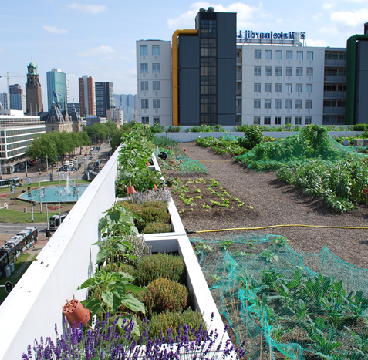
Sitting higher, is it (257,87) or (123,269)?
(257,87)

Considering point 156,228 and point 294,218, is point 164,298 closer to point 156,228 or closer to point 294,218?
point 156,228

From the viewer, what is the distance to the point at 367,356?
129 inches

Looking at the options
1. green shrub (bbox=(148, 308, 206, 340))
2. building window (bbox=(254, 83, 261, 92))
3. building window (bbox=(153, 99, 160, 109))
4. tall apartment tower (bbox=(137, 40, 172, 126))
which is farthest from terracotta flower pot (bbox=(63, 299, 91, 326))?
building window (bbox=(254, 83, 261, 92))

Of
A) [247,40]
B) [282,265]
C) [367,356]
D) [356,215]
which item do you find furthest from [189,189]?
[247,40]

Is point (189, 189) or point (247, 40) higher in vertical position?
point (247, 40)

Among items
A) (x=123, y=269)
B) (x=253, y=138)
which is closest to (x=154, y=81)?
(x=253, y=138)

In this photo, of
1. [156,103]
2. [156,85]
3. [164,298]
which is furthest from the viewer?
[156,103]

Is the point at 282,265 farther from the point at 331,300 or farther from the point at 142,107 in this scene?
the point at 142,107

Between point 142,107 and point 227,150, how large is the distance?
3183 centimetres

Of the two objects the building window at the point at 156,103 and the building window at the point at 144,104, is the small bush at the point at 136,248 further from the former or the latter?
the building window at the point at 156,103

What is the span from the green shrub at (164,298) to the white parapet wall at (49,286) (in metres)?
0.69

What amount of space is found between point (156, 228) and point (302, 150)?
11.7 meters

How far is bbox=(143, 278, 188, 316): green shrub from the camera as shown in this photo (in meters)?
4.00

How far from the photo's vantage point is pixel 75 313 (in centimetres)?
305
